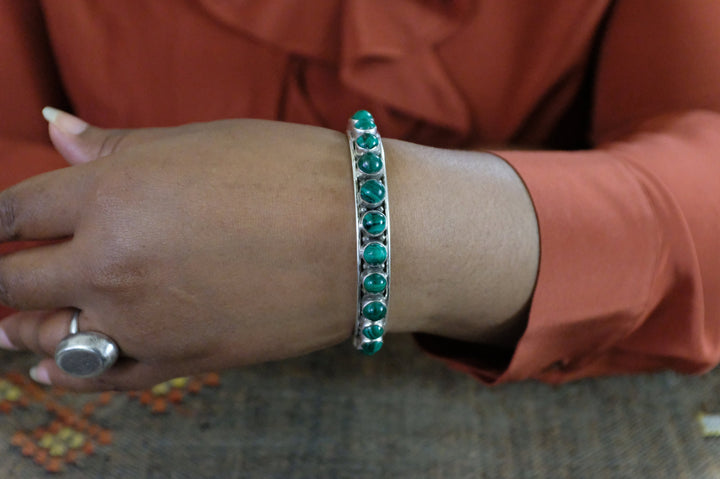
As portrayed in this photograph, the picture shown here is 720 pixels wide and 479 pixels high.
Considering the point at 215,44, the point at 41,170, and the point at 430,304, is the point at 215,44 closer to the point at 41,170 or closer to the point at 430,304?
the point at 41,170

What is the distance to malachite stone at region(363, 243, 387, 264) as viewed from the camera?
0.38 metres

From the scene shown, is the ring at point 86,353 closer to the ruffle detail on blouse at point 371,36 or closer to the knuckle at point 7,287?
the knuckle at point 7,287

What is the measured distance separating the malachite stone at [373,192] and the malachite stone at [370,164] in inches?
0.4

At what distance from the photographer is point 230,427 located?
530 millimetres

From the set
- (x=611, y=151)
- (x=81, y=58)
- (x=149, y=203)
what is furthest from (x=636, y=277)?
(x=81, y=58)

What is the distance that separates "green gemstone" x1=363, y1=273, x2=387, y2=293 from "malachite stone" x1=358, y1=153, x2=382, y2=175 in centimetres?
7

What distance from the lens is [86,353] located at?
37 centimetres

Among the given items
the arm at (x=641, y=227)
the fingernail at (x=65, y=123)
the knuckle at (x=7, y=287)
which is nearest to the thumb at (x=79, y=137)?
the fingernail at (x=65, y=123)

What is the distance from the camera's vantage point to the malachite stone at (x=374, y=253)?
382mm

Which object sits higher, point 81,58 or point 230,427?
point 81,58

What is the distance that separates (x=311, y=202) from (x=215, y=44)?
0.71 feet

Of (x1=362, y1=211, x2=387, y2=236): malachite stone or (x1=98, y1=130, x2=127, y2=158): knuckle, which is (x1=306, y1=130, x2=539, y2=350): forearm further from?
(x1=98, y1=130, x2=127, y2=158): knuckle

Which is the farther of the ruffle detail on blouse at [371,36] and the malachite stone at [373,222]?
the ruffle detail on blouse at [371,36]

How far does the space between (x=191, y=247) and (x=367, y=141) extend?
0.46ft
